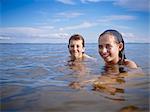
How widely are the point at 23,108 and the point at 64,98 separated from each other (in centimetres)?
51

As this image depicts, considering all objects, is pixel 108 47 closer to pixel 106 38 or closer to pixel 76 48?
pixel 106 38

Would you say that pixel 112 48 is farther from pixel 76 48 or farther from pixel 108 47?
pixel 76 48

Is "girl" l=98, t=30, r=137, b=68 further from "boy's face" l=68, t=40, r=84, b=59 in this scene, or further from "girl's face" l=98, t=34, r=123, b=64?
"boy's face" l=68, t=40, r=84, b=59

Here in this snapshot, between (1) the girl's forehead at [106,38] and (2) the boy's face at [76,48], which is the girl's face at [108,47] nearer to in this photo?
(1) the girl's forehead at [106,38]

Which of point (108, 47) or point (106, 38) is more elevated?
point (106, 38)

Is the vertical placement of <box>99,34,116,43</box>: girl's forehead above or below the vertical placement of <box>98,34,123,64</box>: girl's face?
above

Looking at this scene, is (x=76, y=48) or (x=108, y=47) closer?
(x=108, y=47)

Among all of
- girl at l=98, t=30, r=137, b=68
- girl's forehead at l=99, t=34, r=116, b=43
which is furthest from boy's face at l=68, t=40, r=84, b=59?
girl's forehead at l=99, t=34, r=116, b=43

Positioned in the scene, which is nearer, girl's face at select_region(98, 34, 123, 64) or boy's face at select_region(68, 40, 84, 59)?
girl's face at select_region(98, 34, 123, 64)

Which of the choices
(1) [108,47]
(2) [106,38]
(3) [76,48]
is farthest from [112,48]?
(3) [76,48]

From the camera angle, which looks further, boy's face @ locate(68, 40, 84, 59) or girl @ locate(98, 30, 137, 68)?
boy's face @ locate(68, 40, 84, 59)

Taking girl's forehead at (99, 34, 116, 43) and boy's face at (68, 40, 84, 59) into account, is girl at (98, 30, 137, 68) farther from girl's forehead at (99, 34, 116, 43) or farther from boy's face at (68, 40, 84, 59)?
boy's face at (68, 40, 84, 59)

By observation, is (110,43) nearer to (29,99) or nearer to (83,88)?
(83,88)

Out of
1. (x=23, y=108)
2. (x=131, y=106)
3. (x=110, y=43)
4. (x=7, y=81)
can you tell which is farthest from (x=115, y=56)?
(x=23, y=108)
